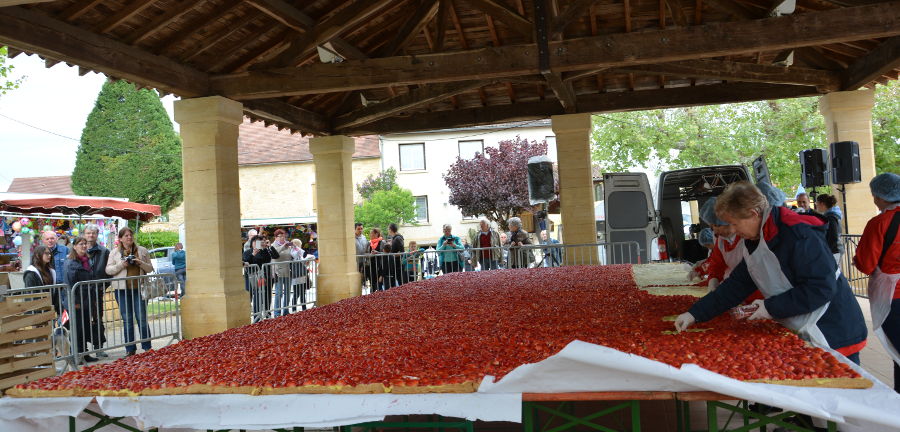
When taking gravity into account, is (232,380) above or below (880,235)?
below

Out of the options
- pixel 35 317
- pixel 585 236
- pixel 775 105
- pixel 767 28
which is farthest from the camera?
pixel 775 105

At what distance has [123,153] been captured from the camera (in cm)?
3594

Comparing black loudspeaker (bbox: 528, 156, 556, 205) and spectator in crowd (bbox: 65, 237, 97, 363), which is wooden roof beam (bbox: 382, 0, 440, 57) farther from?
black loudspeaker (bbox: 528, 156, 556, 205)

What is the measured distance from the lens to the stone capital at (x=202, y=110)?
7946 mm

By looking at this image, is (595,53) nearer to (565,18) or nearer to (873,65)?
(565,18)

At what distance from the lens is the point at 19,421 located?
A: 2832 millimetres

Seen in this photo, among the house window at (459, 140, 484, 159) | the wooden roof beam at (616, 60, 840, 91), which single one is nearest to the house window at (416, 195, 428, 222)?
the house window at (459, 140, 484, 159)

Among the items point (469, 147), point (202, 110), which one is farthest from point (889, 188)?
point (469, 147)

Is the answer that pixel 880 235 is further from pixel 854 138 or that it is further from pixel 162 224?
pixel 162 224

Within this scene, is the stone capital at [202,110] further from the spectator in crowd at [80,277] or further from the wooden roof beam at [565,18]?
the wooden roof beam at [565,18]

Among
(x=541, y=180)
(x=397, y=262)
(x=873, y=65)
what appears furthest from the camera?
(x=541, y=180)

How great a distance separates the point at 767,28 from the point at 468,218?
24.5m

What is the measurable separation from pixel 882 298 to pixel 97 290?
695 centimetres

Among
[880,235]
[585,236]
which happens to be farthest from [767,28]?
[585,236]
